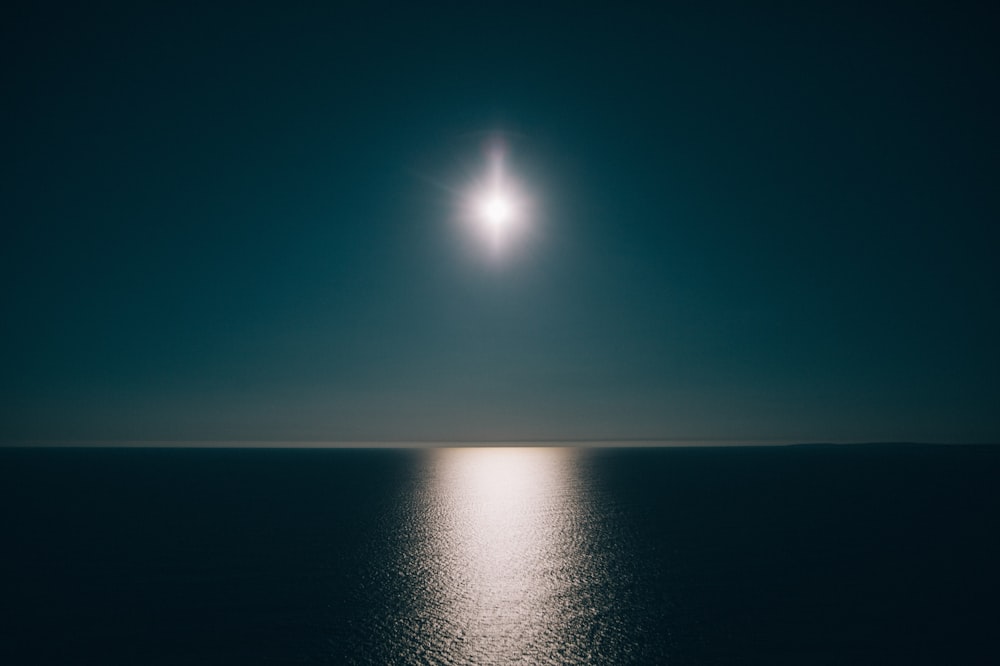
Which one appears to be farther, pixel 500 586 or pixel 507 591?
pixel 500 586

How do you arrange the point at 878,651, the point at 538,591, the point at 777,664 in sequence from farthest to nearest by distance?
the point at 538,591 → the point at 878,651 → the point at 777,664

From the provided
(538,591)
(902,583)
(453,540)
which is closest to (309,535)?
(453,540)

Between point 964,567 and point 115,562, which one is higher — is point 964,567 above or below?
above

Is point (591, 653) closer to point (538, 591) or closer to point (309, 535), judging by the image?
point (538, 591)

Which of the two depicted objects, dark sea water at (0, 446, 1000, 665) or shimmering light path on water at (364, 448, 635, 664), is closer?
shimmering light path on water at (364, 448, 635, 664)

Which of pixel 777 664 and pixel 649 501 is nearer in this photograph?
pixel 777 664

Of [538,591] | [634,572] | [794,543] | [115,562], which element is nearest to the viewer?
[538,591]

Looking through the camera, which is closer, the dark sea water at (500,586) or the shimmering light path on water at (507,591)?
the shimmering light path on water at (507,591)
